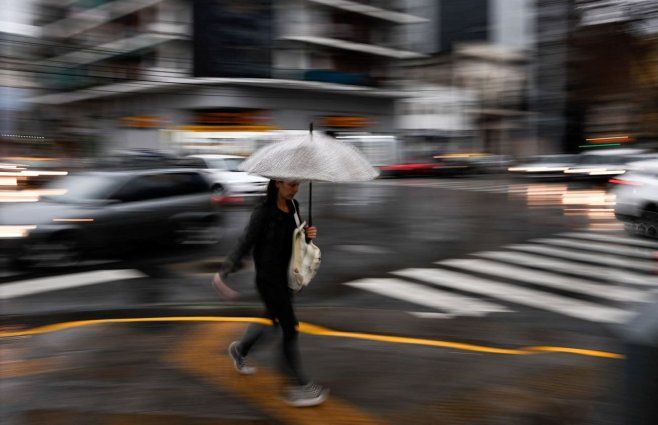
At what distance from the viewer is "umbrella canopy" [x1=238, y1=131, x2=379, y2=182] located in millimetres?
3914

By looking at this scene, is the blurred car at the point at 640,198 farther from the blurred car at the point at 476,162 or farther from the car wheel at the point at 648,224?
the blurred car at the point at 476,162

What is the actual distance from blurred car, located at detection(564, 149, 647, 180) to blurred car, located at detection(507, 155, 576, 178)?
705 mm

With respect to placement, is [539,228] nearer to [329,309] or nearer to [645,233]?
[645,233]

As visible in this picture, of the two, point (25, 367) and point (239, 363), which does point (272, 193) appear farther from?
point (25, 367)

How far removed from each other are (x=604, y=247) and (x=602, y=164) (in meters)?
15.9

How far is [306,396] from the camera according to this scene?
14.0ft

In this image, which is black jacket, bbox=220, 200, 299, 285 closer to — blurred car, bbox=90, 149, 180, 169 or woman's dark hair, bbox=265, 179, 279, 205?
woman's dark hair, bbox=265, 179, 279, 205

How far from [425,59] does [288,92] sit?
76.2 ft

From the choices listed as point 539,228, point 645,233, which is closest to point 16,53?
point 539,228

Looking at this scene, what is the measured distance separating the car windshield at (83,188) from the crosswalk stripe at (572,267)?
623cm

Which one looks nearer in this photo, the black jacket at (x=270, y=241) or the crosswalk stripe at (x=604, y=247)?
the black jacket at (x=270, y=241)

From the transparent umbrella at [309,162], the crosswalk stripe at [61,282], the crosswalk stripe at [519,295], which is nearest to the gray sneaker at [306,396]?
the transparent umbrella at [309,162]

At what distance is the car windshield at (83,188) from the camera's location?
985cm

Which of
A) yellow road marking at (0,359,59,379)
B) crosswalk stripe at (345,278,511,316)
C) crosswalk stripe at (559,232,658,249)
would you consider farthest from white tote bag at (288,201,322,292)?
crosswalk stripe at (559,232,658,249)
